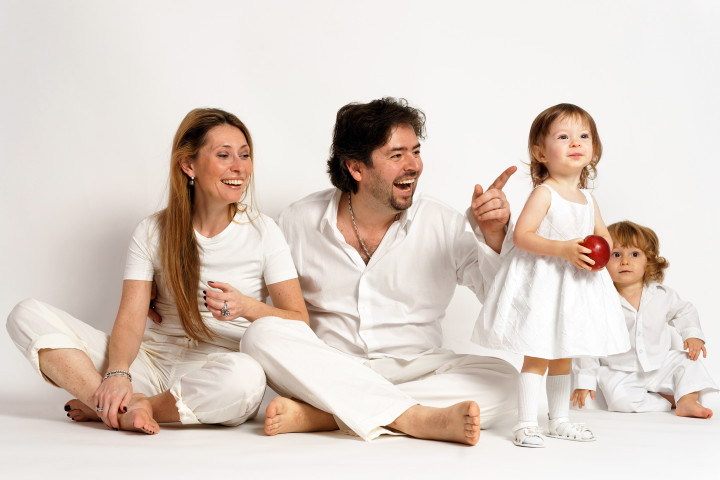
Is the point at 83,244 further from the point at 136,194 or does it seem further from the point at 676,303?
the point at 676,303

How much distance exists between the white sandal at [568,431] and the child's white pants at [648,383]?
83 centimetres

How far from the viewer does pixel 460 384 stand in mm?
2811

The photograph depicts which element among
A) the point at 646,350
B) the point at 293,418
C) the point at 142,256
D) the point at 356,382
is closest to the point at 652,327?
the point at 646,350

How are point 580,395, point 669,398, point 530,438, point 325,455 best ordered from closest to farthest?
point 325,455 → point 530,438 → point 580,395 → point 669,398

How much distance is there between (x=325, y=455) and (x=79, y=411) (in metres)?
1.11

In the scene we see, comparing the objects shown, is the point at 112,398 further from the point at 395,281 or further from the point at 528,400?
the point at 528,400

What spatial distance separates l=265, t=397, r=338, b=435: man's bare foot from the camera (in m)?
2.61

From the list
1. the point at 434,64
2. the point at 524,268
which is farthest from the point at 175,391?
the point at 434,64

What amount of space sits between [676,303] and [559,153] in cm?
125

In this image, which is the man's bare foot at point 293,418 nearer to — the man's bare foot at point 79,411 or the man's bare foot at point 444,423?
the man's bare foot at point 444,423

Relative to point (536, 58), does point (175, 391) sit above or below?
below

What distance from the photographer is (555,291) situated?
2.61m

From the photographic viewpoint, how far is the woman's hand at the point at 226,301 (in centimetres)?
276

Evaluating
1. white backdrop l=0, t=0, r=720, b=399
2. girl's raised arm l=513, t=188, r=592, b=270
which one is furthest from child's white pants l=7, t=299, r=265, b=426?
girl's raised arm l=513, t=188, r=592, b=270
